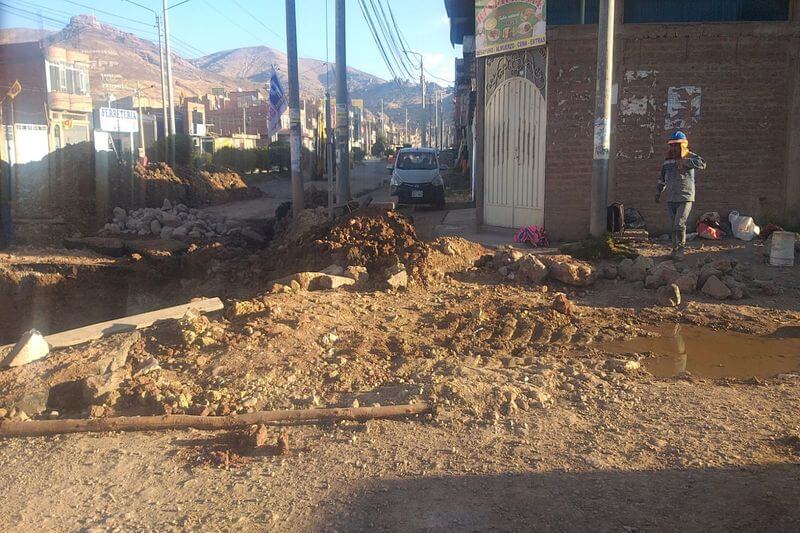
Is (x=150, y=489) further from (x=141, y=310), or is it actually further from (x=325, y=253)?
(x=141, y=310)

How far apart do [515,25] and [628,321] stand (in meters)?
6.86

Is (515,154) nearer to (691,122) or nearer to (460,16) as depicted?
(691,122)

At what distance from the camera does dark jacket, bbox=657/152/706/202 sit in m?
9.56

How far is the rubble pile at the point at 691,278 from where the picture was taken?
7871 mm

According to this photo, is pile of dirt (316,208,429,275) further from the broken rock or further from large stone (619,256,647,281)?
large stone (619,256,647,281)

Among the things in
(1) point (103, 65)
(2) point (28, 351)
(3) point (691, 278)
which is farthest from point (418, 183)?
(1) point (103, 65)

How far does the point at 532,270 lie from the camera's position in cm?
874

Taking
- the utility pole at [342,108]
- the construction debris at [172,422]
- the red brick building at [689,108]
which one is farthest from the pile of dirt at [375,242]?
the utility pole at [342,108]

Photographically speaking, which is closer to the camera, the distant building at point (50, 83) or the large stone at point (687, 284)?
the large stone at point (687, 284)

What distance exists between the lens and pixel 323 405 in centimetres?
494

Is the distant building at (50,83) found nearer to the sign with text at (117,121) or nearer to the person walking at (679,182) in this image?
the sign with text at (117,121)

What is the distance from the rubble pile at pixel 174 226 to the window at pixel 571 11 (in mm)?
8187

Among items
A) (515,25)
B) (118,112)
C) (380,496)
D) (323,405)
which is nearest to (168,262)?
(515,25)

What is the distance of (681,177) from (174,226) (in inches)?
495
